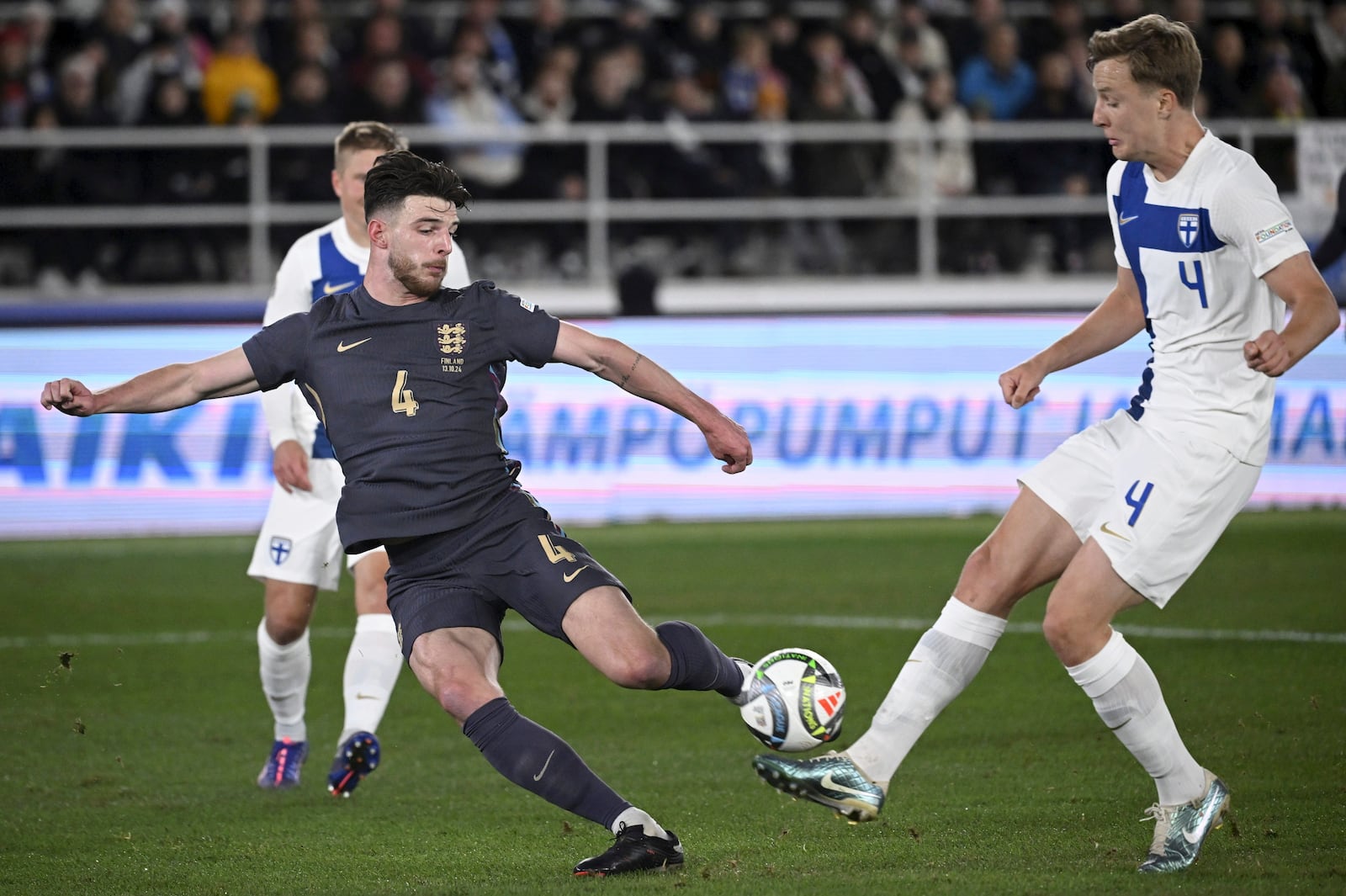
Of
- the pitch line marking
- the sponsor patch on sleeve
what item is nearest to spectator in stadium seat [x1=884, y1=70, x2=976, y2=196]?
the pitch line marking

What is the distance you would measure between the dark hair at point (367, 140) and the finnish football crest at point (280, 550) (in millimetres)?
1401

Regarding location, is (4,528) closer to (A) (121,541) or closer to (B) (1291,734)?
(A) (121,541)

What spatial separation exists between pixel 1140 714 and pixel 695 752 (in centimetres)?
236

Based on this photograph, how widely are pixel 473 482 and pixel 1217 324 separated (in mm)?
2089

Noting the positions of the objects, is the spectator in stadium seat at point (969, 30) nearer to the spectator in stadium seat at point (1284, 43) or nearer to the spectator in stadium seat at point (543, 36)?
the spectator in stadium seat at point (1284, 43)

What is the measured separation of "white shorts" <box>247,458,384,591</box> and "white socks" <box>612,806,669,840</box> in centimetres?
201

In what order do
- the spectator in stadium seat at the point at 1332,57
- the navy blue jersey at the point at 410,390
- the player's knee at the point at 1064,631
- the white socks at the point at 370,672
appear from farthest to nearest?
the spectator in stadium seat at the point at 1332,57 < the white socks at the point at 370,672 < the navy blue jersey at the point at 410,390 < the player's knee at the point at 1064,631

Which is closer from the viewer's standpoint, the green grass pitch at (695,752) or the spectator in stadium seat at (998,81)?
the green grass pitch at (695,752)

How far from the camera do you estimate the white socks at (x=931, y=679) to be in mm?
4852

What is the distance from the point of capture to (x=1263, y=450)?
4.84 meters

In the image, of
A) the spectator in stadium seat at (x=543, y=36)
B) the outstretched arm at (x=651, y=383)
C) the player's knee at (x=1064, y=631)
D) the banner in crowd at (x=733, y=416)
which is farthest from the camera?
the spectator in stadium seat at (x=543, y=36)

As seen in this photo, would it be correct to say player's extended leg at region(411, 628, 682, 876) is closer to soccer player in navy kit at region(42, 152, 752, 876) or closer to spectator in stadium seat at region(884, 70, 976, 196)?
soccer player in navy kit at region(42, 152, 752, 876)

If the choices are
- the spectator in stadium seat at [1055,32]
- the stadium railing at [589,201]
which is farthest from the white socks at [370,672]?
the spectator in stadium seat at [1055,32]

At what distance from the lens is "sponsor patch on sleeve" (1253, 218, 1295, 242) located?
456 centimetres
